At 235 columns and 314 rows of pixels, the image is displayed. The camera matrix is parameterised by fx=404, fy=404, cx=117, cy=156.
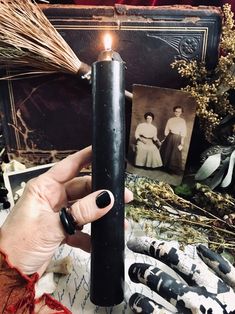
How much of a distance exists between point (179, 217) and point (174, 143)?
0.22 meters

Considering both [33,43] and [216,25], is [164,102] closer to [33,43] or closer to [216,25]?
[216,25]

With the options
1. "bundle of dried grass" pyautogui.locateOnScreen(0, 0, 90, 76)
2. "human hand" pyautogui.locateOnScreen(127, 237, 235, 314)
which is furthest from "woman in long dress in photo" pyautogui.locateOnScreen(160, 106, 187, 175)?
"human hand" pyautogui.locateOnScreen(127, 237, 235, 314)

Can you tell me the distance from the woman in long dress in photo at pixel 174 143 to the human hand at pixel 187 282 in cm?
36

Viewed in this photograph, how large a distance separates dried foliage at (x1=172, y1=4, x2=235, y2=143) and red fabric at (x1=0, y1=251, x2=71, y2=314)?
1.74 ft

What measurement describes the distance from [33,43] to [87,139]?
270mm

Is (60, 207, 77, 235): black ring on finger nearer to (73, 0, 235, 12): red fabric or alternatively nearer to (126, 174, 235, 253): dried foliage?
(126, 174, 235, 253): dried foliage

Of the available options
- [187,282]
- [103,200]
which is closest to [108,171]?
[103,200]

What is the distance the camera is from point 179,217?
0.84 meters

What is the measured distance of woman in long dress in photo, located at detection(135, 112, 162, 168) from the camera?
99 cm

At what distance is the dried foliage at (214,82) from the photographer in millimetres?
897

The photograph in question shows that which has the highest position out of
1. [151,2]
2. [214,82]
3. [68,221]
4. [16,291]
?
[151,2]

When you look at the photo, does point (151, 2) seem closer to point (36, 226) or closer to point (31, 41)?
point (31, 41)

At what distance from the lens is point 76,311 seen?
2.20 ft

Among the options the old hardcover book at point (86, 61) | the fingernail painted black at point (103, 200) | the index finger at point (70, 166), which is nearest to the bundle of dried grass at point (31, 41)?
the old hardcover book at point (86, 61)
